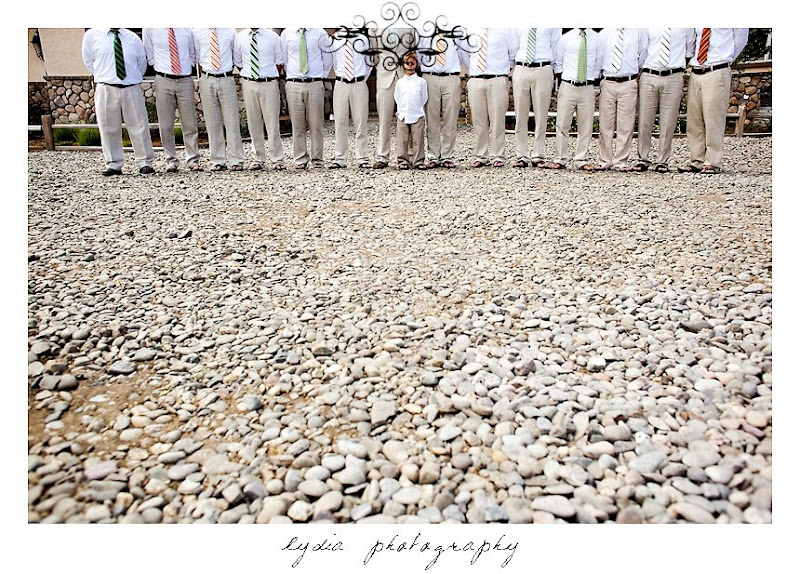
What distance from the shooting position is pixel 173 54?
6793mm

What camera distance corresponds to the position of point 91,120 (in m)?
13.4

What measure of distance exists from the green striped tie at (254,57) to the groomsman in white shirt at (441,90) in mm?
1952

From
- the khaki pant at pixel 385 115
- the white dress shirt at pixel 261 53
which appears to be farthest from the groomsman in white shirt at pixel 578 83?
the white dress shirt at pixel 261 53

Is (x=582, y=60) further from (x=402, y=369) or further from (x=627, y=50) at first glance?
(x=402, y=369)

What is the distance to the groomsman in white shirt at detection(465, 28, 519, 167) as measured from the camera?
7.16 meters

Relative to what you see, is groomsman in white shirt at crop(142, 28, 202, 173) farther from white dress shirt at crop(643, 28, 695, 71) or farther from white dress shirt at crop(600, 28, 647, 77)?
white dress shirt at crop(643, 28, 695, 71)

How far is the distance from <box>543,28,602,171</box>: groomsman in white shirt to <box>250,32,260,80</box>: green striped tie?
3.55 m

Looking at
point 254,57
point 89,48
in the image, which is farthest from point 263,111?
point 89,48

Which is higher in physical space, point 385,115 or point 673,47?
point 673,47

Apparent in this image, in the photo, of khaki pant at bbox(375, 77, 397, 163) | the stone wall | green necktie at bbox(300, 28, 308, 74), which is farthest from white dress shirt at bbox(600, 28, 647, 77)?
the stone wall

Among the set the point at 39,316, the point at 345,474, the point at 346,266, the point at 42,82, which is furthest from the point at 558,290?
the point at 42,82

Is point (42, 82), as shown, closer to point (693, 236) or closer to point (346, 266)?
point (346, 266)

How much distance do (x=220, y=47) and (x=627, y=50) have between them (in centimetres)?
462

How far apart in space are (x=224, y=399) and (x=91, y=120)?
44.4ft
